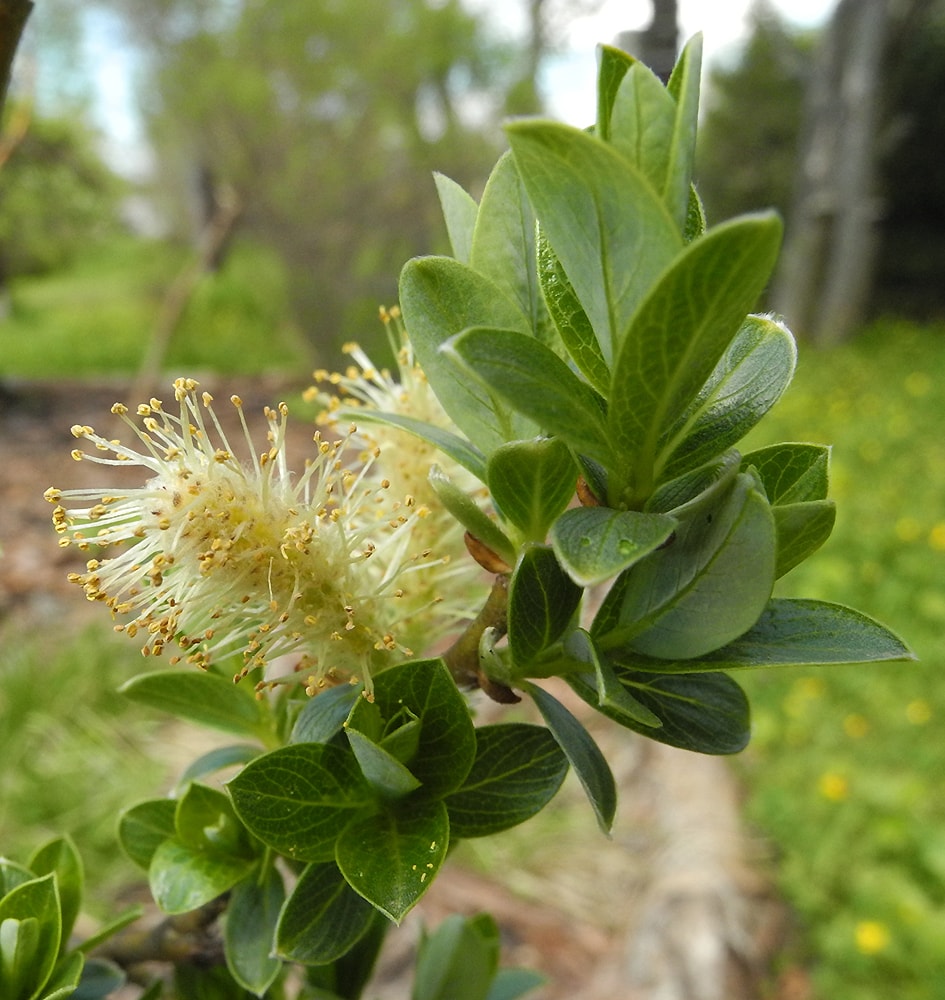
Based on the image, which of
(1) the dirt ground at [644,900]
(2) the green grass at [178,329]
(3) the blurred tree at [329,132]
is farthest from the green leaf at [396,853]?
(2) the green grass at [178,329]

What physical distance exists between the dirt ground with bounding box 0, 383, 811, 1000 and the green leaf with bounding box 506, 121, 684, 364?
46.5 inches

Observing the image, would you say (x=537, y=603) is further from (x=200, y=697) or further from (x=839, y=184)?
(x=839, y=184)

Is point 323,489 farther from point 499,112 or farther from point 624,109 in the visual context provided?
point 499,112

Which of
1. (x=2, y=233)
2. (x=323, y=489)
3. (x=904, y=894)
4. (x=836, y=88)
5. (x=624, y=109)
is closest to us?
(x=624, y=109)

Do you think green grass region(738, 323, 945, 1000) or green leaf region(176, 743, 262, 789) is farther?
green grass region(738, 323, 945, 1000)

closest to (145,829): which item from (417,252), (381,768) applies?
(381,768)

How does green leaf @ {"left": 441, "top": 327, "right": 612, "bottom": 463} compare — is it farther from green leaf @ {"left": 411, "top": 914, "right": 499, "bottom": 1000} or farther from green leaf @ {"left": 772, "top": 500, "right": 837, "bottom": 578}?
green leaf @ {"left": 411, "top": 914, "right": 499, "bottom": 1000}

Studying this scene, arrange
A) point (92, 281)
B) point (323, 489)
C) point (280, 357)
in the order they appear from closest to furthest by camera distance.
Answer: point (323, 489)
point (280, 357)
point (92, 281)

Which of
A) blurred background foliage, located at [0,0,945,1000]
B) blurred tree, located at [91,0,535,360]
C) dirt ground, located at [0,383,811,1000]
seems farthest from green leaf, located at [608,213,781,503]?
blurred tree, located at [91,0,535,360]

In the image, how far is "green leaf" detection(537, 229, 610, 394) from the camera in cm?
26

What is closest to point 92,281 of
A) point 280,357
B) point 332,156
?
point 280,357

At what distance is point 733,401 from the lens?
271 mm

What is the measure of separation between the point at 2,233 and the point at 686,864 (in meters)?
6.00

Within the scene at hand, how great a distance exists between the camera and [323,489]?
0.33m
